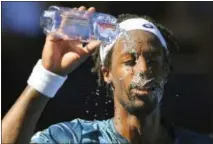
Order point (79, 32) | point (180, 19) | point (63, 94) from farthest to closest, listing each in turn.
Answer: point (180, 19)
point (63, 94)
point (79, 32)

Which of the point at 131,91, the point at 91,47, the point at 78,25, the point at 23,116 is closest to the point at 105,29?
the point at 78,25

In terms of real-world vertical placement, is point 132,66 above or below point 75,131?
above

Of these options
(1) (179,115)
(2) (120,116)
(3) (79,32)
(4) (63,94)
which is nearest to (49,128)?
(2) (120,116)

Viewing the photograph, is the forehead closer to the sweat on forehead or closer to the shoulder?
the sweat on forehead

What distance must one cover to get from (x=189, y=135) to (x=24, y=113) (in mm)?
741

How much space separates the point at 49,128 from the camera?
2543 millimetres

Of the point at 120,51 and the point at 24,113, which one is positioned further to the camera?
the point at 120,51

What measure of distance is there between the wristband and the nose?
0.38m

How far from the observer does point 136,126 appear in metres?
2.53

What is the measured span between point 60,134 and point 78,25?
412mm

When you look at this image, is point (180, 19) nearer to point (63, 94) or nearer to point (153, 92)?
point (63, 94)

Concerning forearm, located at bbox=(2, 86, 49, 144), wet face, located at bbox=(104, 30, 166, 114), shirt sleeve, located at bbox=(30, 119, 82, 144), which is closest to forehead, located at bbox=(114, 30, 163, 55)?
wet face, located at bbox=(104, 30, 166, 114)

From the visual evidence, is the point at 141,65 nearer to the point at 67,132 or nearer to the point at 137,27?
the point at 137,27

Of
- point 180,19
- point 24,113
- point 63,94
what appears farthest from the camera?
point 180,19
